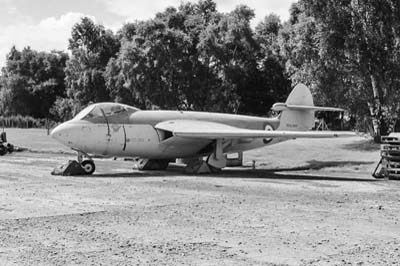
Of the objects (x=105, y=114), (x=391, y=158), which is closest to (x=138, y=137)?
(x=105, y=114)

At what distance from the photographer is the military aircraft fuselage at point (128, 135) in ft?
63.4

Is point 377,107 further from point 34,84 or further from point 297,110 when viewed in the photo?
point 34,84

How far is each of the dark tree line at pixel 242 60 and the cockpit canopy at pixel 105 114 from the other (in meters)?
13.6

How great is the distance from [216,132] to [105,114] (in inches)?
162

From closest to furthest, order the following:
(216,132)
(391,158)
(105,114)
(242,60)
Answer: (391,158), (216,132), (105,114), (242,60)

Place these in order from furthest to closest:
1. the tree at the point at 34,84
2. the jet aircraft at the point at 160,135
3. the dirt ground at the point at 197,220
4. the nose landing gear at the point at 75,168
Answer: the tree at the point at 34,84 < the jet aircraft at the point at 160,135 < the nose landing gear at the point at 75,168 < the dirt ground at the point at 197,220

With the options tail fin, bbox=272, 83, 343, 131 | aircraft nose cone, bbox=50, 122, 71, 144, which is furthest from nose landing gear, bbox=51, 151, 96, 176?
tail fin, bbox=272, 83, 343, 131

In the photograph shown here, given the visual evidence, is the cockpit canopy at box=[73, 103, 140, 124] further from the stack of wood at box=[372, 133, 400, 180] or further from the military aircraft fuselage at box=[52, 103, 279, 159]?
the stack of wood at box=[372, 133, 400, 180]

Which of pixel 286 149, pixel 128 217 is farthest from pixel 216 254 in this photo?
pixel 286 149

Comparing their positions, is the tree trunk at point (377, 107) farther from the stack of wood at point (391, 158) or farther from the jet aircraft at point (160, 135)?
the stack of wood at point (391, 158)

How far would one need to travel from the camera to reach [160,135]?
20.6 m

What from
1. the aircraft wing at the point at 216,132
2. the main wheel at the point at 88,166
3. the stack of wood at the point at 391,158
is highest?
the aircraft wing at the point at 216,132

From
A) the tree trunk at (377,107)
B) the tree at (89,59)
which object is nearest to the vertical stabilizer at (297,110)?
the tree trunk at (377,107)

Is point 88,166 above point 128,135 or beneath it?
beneath
